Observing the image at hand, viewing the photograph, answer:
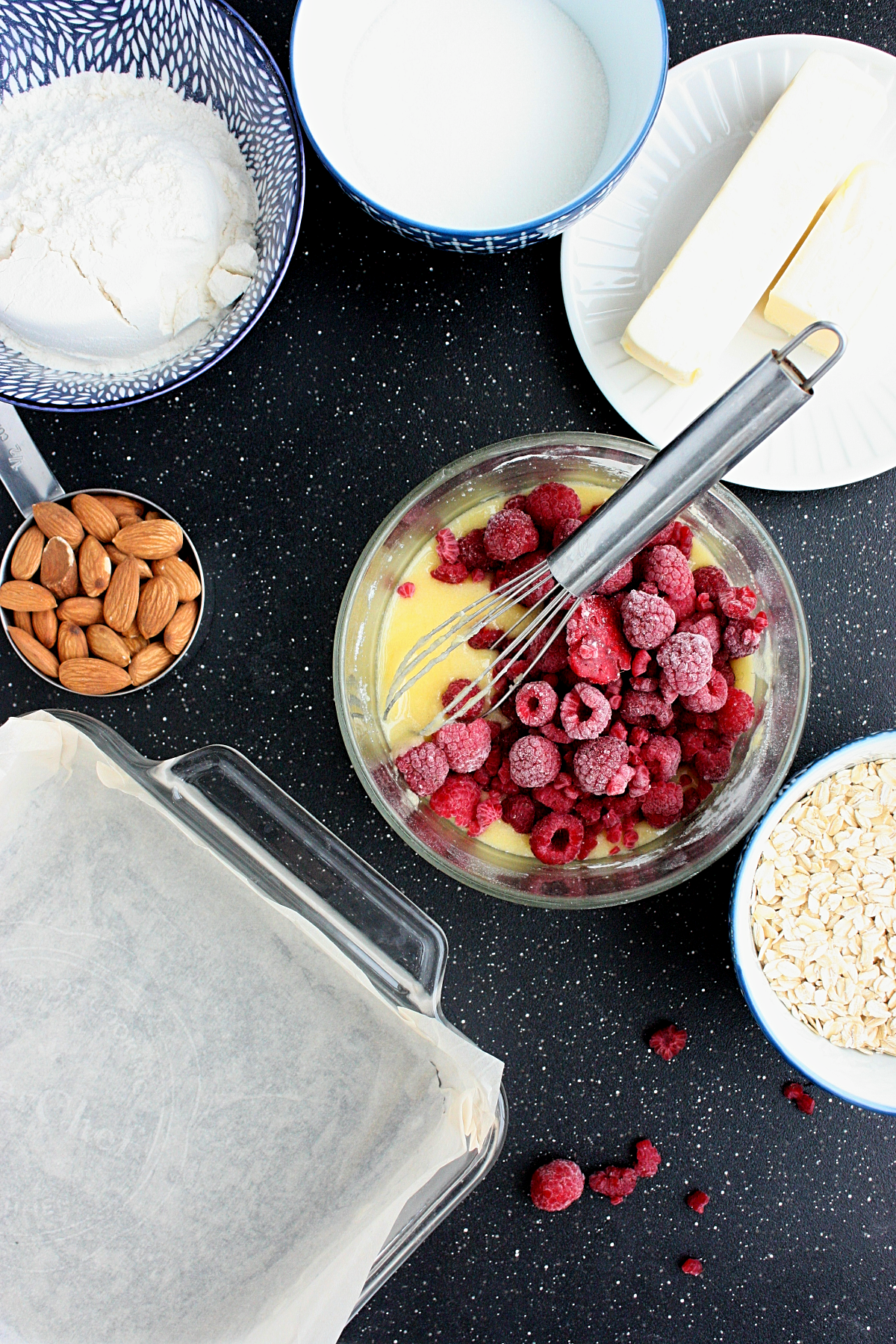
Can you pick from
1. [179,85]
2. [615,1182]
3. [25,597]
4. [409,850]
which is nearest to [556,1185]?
[615,1182]

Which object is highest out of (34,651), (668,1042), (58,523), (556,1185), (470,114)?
(470,114)

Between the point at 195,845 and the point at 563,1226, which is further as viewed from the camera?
the point at 563,1226

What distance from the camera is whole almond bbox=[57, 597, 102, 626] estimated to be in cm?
86

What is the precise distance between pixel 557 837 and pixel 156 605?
45 centimetres

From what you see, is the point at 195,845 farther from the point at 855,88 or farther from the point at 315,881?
the point at 855,88

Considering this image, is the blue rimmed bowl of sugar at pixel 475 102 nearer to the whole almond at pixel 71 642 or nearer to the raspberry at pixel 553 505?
the raspberry at pixel 553 505

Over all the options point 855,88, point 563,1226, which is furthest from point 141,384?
point 563,1226

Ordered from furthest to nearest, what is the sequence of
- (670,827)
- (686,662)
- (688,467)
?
(670,827) < (686,662) < (688,467)

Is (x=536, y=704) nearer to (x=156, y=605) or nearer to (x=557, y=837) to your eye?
(x=557, y=837)

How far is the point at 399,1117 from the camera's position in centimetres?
78

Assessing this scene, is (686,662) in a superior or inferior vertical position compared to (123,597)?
superior

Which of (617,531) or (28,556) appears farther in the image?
(28,556)

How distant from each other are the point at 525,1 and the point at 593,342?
31cm

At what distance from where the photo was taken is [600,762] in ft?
2.50
